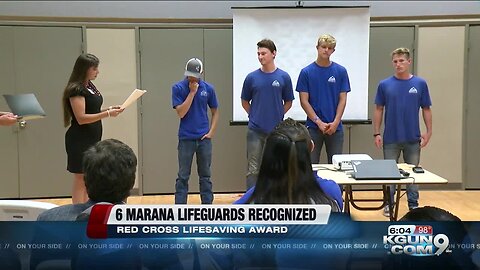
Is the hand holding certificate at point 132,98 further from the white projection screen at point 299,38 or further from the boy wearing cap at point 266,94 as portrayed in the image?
the white projection screen at point 299,38

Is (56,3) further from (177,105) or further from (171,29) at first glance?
(177,105)

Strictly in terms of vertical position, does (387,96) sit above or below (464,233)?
above

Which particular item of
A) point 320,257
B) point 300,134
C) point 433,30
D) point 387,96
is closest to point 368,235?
point 320,257

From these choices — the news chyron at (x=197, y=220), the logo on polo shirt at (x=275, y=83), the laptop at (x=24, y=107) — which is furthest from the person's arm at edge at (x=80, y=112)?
the news chyron at (x=197, y=220)

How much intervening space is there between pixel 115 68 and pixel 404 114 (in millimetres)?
2861

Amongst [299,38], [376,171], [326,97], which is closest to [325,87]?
[326,97]

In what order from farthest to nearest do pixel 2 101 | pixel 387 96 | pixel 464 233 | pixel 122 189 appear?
pixel 2 101
pixel 387 96
pixel 122 189
pixel 464 233

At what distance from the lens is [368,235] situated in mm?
698

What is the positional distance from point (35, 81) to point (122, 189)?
13.8ft

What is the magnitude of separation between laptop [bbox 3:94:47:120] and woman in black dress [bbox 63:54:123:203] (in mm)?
184

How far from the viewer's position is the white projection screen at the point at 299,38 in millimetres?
5066

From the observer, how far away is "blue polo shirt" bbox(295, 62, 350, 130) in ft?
13.7

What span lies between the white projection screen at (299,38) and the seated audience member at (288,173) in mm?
3643

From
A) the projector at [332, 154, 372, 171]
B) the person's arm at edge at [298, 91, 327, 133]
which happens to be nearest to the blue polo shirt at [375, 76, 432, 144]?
the person's arm at edge at [298, 91, 327, 133]
